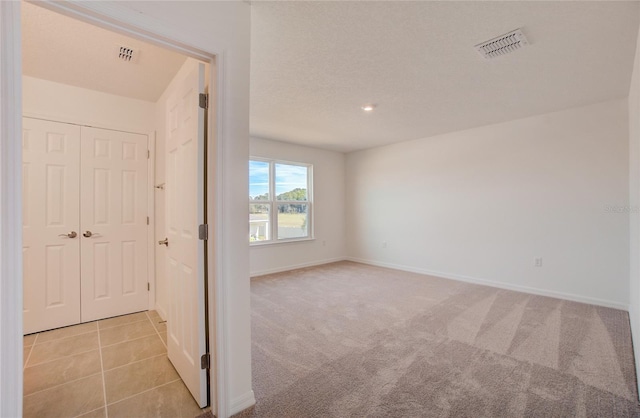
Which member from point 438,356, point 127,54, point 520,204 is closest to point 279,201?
point 127,54

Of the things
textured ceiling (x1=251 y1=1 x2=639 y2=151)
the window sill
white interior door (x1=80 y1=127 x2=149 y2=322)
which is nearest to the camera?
textured ceiling (x1=251 y1=1 x2=639 y2=151)

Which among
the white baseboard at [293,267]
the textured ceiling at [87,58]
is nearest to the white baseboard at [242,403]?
the textured ceiling at [87,58]

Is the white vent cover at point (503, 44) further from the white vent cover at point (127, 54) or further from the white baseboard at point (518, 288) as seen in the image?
the white baseboard at point (518, 288)

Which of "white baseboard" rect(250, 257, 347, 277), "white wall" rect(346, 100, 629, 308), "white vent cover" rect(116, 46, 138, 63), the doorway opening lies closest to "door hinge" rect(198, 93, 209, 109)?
the doorway opening

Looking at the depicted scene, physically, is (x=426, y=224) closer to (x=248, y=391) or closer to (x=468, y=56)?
(x=468, y=56)

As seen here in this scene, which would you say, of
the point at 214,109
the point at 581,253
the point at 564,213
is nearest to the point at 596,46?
the point at 564,213

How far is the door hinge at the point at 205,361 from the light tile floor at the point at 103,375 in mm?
257

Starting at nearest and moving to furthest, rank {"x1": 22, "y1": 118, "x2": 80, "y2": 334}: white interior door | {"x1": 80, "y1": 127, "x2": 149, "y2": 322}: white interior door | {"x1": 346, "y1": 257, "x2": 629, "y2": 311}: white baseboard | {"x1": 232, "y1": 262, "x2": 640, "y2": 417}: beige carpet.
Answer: {"x1": 232, "y1": 262, "x2": 640, "y2": 417}: beige carpet → {"x1": 22, "y1": 118, "x2": 80, "y2": 334}: white interior door → {"x1": 80, "y1": 127, "x2": 149, "y2": 322}: white interior door → {"x1": 346, "y1": 257, "x2": 629, "y2": 311}: white baseboard

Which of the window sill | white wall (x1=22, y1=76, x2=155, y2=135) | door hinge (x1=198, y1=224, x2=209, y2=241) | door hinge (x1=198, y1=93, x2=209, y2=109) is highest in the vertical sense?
white wall (x1=22, y1=76, x2=155, y2=135)

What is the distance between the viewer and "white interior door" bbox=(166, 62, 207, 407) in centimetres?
167

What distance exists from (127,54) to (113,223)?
179 centimetres

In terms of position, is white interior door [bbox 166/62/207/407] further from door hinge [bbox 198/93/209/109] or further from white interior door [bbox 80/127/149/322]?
white interior door [bbox 80/127/149/322]

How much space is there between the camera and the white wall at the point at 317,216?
16.7ft

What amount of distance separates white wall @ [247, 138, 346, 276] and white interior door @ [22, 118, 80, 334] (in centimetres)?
250
